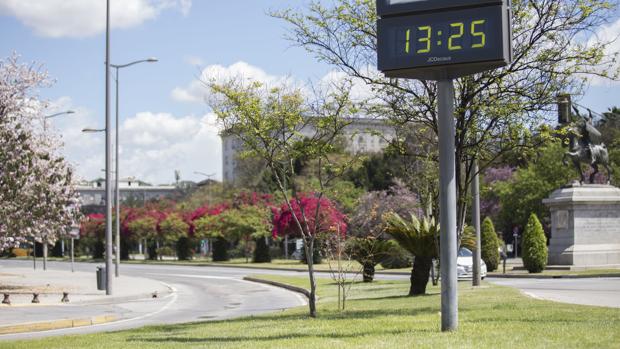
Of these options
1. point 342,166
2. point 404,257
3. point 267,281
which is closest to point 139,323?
point 342,166

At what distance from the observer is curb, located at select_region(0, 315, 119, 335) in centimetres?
1753

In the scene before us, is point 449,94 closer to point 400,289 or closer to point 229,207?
point 400,289

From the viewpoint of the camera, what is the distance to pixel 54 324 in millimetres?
18547

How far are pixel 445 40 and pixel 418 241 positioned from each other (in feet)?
32.6

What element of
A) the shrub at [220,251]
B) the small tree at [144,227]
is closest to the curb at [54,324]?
the shrub at [220,251]

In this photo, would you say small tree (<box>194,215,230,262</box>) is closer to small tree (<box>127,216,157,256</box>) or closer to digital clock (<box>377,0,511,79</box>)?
small tree (<box>127,216,157,256</box>)

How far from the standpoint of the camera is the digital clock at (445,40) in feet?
37.1

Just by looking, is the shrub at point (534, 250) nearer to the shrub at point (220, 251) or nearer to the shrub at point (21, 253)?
the shrub at point (220, 251)

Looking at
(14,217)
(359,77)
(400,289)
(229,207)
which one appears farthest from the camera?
(229,207)

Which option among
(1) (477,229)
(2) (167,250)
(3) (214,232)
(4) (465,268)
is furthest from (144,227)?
(1) (477,229)

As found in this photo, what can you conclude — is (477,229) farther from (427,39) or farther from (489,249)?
(427,39)

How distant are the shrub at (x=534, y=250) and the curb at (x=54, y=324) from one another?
20587 mm

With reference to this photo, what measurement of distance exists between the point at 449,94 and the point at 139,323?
33.3 ft

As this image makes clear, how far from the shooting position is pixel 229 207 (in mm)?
74562
